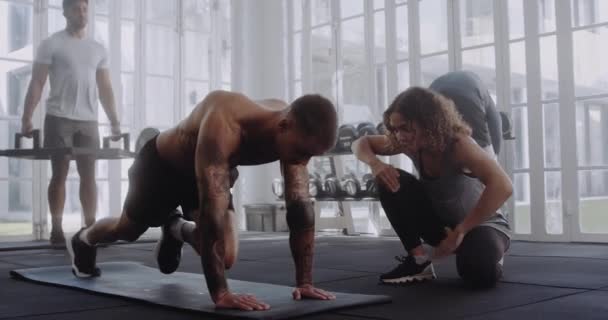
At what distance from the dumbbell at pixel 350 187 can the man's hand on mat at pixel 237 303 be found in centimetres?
302

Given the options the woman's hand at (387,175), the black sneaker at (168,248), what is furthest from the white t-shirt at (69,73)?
the woman's hand at (387,175)

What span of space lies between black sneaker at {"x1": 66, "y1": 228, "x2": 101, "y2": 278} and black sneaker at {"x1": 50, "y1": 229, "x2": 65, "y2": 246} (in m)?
1.63

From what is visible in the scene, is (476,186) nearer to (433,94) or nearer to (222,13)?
(433,94)

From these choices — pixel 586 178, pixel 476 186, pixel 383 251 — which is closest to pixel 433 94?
pixel 476 186

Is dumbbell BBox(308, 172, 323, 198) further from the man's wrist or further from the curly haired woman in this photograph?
the man's wrist

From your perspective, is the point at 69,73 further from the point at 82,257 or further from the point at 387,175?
the point at 387,175

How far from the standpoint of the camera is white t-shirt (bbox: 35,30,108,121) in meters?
3.85

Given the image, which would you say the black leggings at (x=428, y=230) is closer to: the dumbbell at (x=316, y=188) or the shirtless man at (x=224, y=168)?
the shirtless man at (x=224, y=168)

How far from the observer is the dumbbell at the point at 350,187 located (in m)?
4.66

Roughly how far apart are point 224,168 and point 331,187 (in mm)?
3189

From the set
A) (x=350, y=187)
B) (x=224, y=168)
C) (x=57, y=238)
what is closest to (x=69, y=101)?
(x=57, y=238)

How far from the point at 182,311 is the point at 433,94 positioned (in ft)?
3.17

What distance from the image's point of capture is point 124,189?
5.42 m

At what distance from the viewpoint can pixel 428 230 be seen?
2.21 metres
